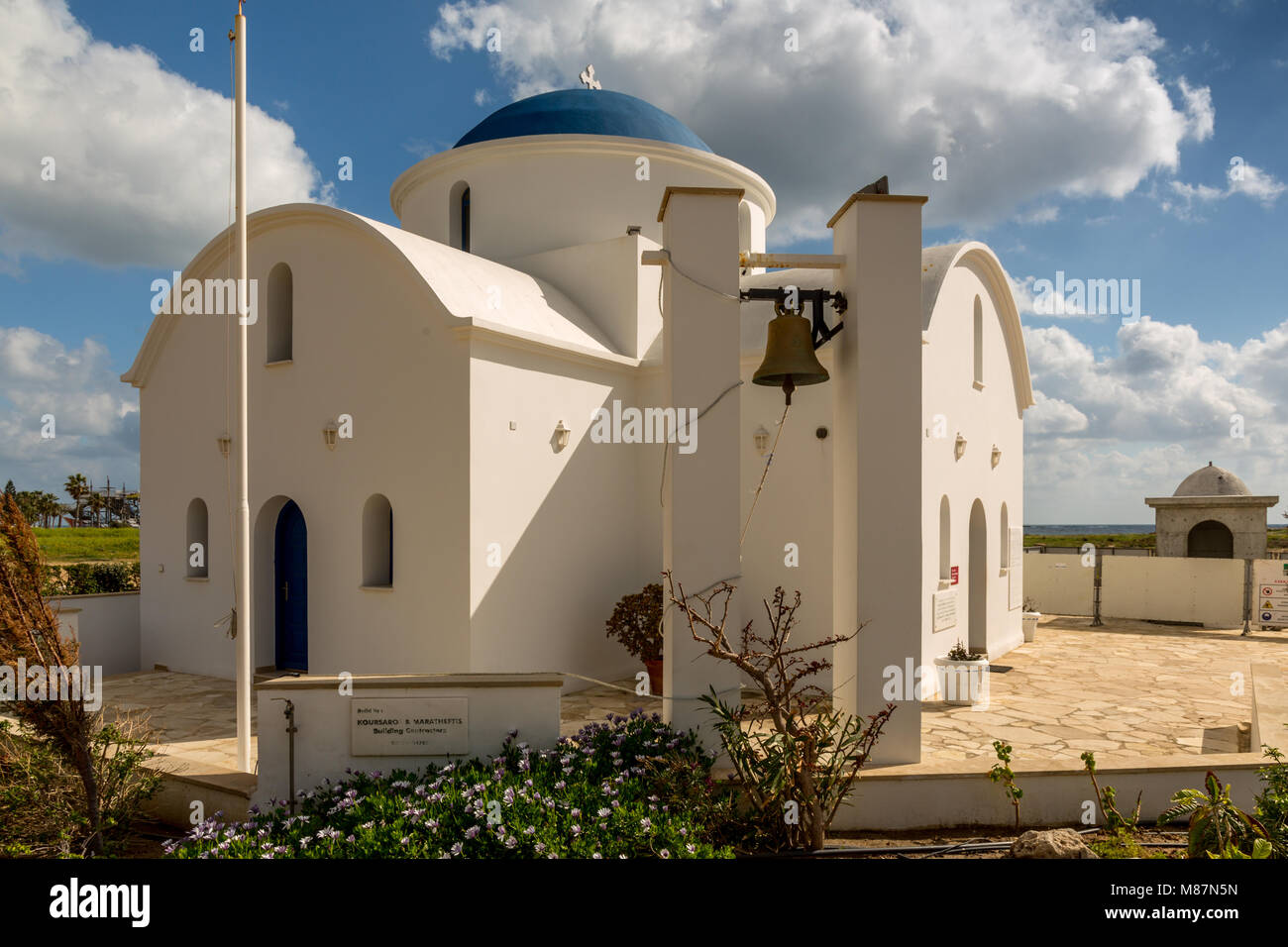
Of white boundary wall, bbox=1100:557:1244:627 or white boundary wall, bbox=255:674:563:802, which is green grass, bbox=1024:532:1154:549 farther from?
white boundary wall, bbox=255:674:563:802

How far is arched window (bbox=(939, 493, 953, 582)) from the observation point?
1138cm

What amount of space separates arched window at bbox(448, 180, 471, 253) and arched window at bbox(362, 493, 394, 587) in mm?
5820

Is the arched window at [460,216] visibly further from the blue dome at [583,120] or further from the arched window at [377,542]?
the arched window at [377,542]

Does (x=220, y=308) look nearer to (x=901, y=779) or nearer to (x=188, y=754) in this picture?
(x=188, y=754)

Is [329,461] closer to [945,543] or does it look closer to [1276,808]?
[945,543]

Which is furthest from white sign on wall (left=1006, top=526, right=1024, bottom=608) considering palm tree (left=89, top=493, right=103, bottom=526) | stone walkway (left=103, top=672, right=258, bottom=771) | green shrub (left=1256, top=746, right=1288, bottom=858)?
palm tree (left=89, top=493, right=103, bottom=526)

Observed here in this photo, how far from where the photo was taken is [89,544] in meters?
36.1

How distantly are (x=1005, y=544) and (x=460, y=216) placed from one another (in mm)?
11113
